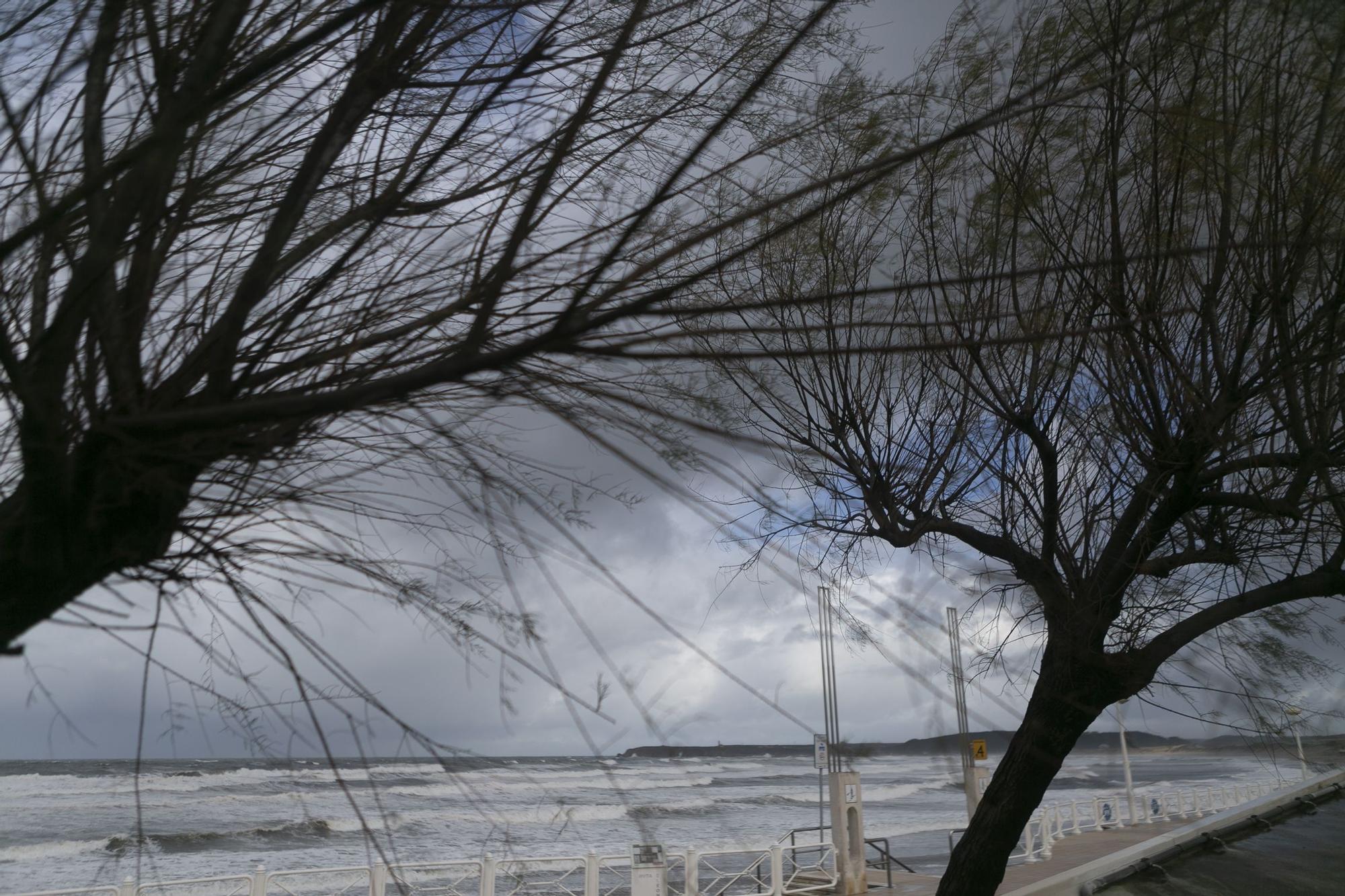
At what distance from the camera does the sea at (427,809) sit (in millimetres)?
1466

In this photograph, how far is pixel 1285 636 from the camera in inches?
159

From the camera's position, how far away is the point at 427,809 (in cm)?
328

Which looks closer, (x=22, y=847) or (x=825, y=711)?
(x=825, y=711)

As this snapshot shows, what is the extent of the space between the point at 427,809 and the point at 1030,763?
→ 97.8 inches

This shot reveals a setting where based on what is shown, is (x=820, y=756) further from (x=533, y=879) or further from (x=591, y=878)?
(x=533, y=879)

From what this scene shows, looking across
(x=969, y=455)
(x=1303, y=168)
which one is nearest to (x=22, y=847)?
(x=969, y=455)

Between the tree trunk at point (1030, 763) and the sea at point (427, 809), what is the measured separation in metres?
0.38

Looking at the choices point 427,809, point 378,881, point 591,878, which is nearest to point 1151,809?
point 591,878

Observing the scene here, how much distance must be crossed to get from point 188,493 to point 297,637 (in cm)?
28

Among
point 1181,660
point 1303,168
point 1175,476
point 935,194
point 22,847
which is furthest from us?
point 22,847

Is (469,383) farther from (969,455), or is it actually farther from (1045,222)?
(969,455)

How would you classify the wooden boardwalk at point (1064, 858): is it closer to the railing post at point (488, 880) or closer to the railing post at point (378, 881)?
the railing post at point (488, 880)

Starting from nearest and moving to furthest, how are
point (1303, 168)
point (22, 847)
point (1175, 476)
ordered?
point (1303, 168)
point (1175, 476)
point (22, 847)

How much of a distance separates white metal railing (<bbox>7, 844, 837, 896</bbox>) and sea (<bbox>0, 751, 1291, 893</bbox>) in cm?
39
